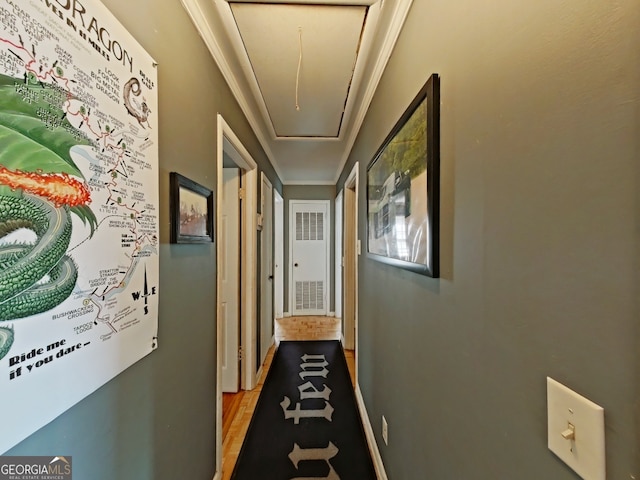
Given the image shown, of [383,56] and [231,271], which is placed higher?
[383,56]

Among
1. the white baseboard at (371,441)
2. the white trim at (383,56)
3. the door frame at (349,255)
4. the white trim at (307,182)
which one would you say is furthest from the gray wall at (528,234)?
the white trim at (307,182)

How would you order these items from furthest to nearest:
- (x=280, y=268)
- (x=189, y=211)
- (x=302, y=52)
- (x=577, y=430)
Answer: (x=280, y=268) < (x=302, y=52) < (x=189, y=211) < (x=577, y=430)

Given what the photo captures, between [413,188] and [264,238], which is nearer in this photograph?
[413,188]

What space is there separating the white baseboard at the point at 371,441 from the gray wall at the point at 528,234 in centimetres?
66

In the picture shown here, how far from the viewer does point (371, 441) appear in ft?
5.98

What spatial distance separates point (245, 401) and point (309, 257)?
2933 mm

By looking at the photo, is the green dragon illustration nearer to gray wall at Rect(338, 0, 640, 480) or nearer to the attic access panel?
gray wall at Rect(338, 0, 640, 480)

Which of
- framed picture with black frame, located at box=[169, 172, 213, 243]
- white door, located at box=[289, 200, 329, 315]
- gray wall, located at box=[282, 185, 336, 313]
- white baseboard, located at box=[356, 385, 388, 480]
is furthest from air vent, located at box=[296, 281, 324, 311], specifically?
framed picture with black frame, located at box=[169, 172, 213, 243]

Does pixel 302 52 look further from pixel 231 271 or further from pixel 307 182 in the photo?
pixel 307 182

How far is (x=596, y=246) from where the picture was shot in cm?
42

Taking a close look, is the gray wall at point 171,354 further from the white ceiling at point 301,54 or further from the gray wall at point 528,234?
the gray wall at point 528,234

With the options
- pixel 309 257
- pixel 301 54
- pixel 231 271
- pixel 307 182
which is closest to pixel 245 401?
pixel 231 271

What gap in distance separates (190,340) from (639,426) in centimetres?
138

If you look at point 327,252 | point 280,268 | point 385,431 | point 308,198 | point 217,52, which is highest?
point 217,52
